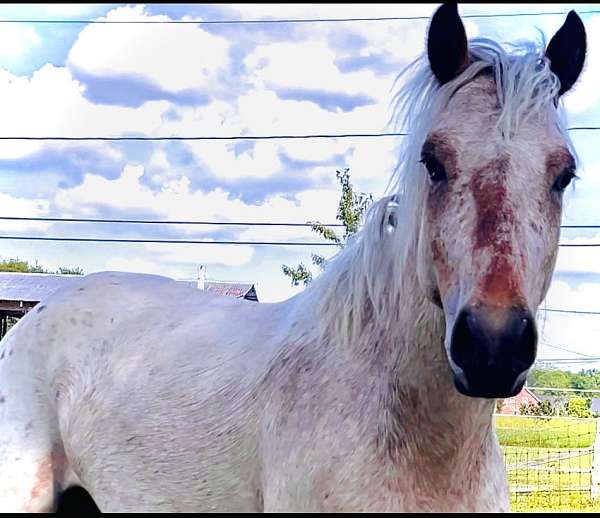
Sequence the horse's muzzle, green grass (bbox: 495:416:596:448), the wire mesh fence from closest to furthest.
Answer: the horse's muzzle, the wire mesh fence, green grass (bbox: 495:416:596:448)

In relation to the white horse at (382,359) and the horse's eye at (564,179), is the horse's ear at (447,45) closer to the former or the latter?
the white horse at (382,359)

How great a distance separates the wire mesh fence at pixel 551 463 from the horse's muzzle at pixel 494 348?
6.35m

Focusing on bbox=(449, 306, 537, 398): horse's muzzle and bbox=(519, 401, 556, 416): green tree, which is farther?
bbox=(519, 401, 556, 416): green tree

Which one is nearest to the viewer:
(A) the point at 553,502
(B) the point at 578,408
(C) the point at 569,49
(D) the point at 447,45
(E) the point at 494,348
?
(E) the point at 494,348

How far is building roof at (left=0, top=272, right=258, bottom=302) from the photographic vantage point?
2039cm

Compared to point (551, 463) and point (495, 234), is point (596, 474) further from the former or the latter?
point (495, 234)

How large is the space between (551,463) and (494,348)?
11751mm

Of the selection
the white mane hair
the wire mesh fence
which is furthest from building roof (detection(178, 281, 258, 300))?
the white mane hair

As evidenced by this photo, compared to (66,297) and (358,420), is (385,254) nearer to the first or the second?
(358,420)

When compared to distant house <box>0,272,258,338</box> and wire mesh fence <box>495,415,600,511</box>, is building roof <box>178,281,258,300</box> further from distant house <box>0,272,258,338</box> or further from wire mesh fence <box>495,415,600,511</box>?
wire mesh fence <box>495,415,600,511</box>

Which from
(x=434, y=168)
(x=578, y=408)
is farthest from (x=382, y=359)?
(x=578, y=408)

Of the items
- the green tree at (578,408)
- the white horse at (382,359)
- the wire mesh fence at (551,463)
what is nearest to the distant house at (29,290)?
the wire mesh fence at (551,463)

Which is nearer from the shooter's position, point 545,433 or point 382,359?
point 382,359

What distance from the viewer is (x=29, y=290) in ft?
69.3
